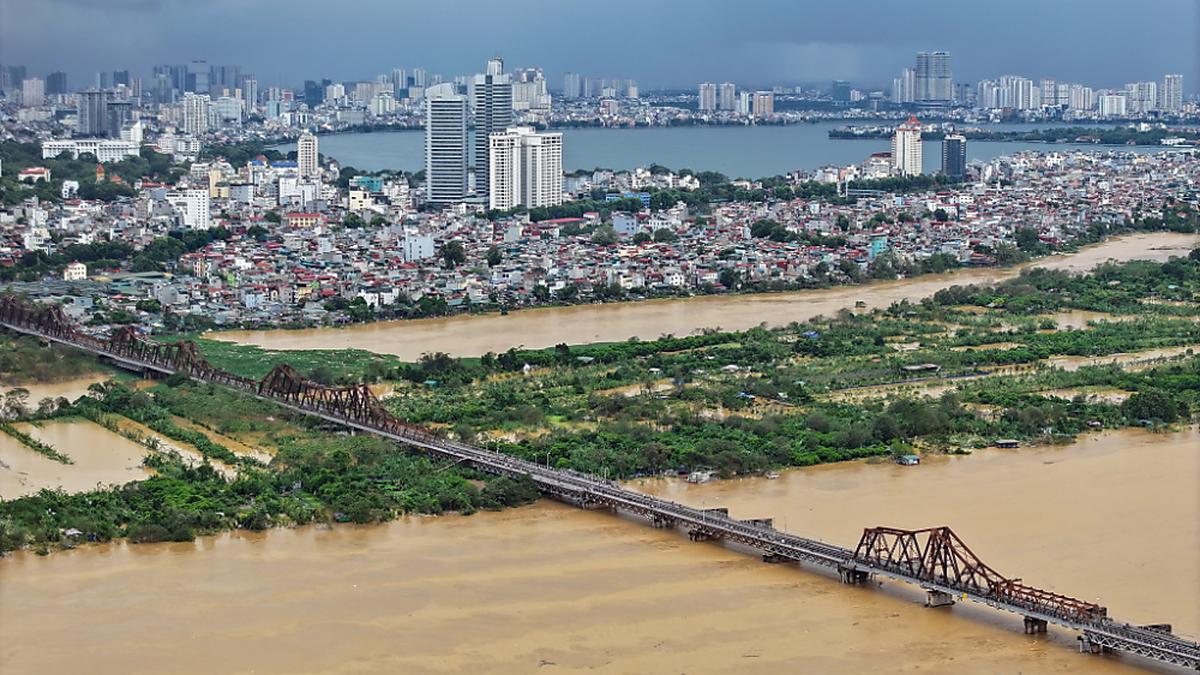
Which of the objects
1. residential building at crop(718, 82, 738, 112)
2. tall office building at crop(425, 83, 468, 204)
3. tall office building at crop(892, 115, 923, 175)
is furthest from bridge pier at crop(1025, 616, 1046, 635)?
residential building at crop(718, 82, 738, 112)

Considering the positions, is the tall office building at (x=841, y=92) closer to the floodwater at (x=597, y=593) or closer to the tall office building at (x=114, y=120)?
the tall office building at (x=114, y=120)

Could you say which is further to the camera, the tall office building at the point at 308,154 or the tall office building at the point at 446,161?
the tall office building at the point at 308,154

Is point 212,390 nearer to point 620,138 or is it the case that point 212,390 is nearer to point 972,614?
point 972,614

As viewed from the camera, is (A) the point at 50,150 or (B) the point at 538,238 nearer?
(B) the point at 538,238

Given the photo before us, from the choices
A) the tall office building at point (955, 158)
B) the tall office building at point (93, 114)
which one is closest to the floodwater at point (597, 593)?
the tall office building at point (955, 158)

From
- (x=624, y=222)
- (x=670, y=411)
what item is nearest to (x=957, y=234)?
(x=624, y=222)

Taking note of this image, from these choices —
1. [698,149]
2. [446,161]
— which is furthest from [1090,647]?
[698,149]
